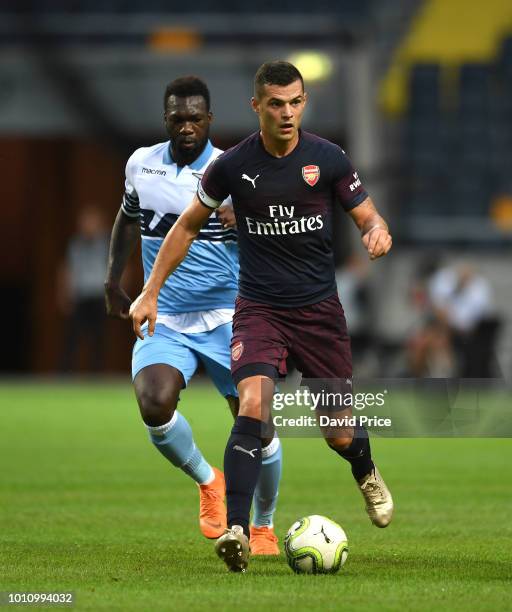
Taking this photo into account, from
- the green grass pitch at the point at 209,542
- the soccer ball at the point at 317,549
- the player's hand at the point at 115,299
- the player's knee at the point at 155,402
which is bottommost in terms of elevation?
the green grass pitch at the point at 209,542

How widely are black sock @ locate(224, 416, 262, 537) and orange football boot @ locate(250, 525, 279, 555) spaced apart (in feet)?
3.14

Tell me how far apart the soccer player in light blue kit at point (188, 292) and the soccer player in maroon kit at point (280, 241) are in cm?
60

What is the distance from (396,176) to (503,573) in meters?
17.5

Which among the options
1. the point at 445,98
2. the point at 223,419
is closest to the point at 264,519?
the point at 223,419

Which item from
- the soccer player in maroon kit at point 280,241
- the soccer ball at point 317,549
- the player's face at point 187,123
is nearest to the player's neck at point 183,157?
the player's face at point 187,123

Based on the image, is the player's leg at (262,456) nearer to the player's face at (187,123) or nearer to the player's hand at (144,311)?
the player's hand at (144,311)

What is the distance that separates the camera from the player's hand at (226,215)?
23.5 ft

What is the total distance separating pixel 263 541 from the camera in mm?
7109

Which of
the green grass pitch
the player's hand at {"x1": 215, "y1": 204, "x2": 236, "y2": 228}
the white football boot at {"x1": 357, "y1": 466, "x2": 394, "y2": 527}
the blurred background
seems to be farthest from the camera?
the blurred background

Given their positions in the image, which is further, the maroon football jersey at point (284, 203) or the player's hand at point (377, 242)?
the maroon football jersey at point (284, 203)

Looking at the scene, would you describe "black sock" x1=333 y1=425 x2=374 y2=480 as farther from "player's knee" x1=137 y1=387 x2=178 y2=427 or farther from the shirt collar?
the shirt collar

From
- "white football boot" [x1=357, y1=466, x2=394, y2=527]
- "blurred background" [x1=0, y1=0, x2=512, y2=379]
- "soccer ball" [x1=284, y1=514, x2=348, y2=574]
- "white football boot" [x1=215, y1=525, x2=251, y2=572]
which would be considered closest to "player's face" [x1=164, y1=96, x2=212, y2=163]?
"white football boot" [x1=357, y1=466, x2=394, y2=527]

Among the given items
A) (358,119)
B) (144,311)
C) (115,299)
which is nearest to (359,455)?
(144,311)

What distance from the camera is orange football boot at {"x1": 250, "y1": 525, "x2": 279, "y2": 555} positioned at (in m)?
7.07
